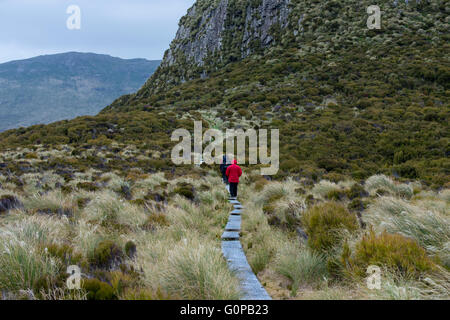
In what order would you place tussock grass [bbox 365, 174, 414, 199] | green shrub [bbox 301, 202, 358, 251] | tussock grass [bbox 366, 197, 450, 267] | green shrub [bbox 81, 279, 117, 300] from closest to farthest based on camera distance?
green shrub [bbox 81, 279, 117, 300]
tussock grass [bbox 366, 197, 450, 267]
green shrub [bbox 301, 202, 358, 251]
tussock grass [bbox 365, 174, 414, 199]

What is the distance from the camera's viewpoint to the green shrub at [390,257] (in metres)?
3.10

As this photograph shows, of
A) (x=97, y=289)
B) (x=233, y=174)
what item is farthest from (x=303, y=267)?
(x=233, y=174)

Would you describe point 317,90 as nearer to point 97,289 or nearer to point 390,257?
point 390,257

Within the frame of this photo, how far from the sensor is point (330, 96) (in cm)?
3031

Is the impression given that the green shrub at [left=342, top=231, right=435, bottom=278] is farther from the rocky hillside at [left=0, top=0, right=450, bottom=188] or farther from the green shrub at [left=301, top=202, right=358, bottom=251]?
the rocky hillside at [left=0, top=0, right=450, bottom=188]

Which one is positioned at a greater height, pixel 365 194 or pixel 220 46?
pixel 220 46

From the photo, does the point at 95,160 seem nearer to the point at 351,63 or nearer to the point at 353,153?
the point at 353,153

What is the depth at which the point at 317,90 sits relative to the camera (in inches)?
1237

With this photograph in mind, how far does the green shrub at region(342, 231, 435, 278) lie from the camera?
310 cm

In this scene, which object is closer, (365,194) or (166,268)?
(166,268)

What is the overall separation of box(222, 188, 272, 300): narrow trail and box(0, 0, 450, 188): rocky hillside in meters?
8.66

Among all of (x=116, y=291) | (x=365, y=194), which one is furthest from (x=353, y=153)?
(x=116, y=291)

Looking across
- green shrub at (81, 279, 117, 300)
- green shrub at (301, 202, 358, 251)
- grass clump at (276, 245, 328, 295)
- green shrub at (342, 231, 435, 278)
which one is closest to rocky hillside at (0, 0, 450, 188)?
green shrub at (301, 202, 358, 251)

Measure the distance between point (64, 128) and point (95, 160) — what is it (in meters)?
12.7
